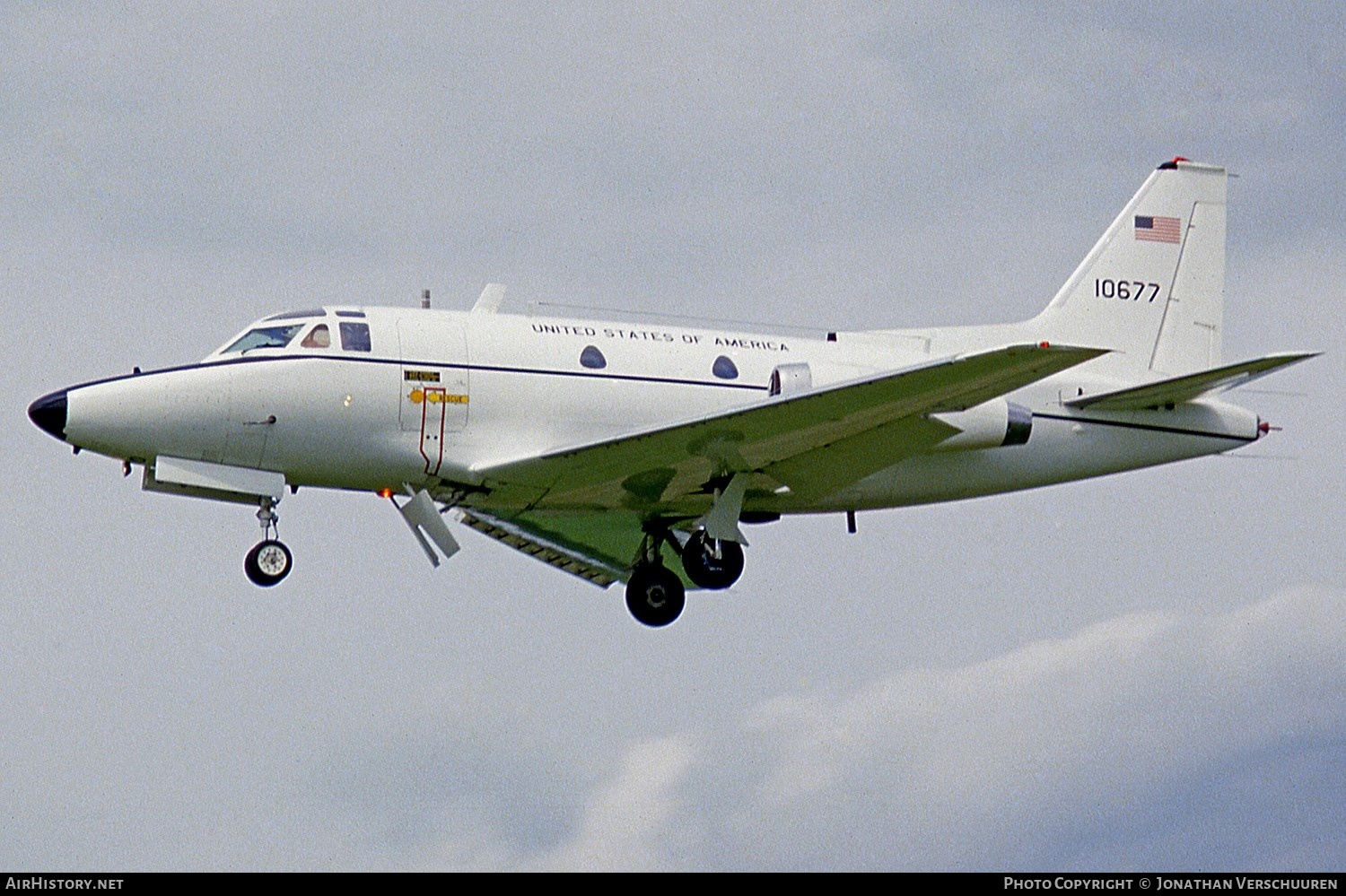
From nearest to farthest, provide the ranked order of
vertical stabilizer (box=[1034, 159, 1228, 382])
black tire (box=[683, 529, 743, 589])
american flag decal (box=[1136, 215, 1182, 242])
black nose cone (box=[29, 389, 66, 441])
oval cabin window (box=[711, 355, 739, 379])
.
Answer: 1. black nose cone (box=[29, 389, 66, 441])
2. oval cabin window (box=[711, 355, 739, 379])
3. black tire (box=[683, 529, 743, 589])
4. vertical stabilizer (box=[1034, 159, 1228, 382])
5. american flag decal (box=[1136, 215, 1182, 242])

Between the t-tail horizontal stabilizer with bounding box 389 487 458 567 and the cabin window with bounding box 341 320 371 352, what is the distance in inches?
97.6

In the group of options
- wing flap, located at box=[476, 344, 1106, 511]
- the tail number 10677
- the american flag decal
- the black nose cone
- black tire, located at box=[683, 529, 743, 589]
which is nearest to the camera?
wing flap, located at box=[476, 344, 1106, 511]

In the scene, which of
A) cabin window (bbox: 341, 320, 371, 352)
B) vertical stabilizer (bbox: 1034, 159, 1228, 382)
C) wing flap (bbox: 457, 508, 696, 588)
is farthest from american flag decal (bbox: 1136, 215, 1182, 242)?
cabin window (bbox: 341, 320, 371, 352)

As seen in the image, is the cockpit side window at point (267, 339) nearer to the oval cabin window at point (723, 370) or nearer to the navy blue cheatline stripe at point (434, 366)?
the navy blue cheatline stripe at point (434, 366)

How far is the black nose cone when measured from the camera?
34.1m

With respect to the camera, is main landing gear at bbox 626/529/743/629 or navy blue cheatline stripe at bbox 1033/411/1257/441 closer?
main landing gear at bbox 626/529/743/629

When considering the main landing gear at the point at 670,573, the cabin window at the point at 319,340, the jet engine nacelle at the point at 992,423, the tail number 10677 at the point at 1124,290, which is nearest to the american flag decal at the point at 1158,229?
the tail number 10677 at the point at 1124,290

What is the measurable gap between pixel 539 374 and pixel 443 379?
1.51 meters

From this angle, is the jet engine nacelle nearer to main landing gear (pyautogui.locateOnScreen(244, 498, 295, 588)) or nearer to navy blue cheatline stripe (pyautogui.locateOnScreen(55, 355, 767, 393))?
navy blue cheatline stripe (pyautogui.locateOnScreen(55, 355, 767, 393))

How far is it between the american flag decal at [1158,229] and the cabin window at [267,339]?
1527 centimetres

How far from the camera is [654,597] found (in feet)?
126

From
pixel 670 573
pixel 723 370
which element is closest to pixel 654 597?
pixel 670 573

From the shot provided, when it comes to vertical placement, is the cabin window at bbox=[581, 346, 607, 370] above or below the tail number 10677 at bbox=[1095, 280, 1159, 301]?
below
